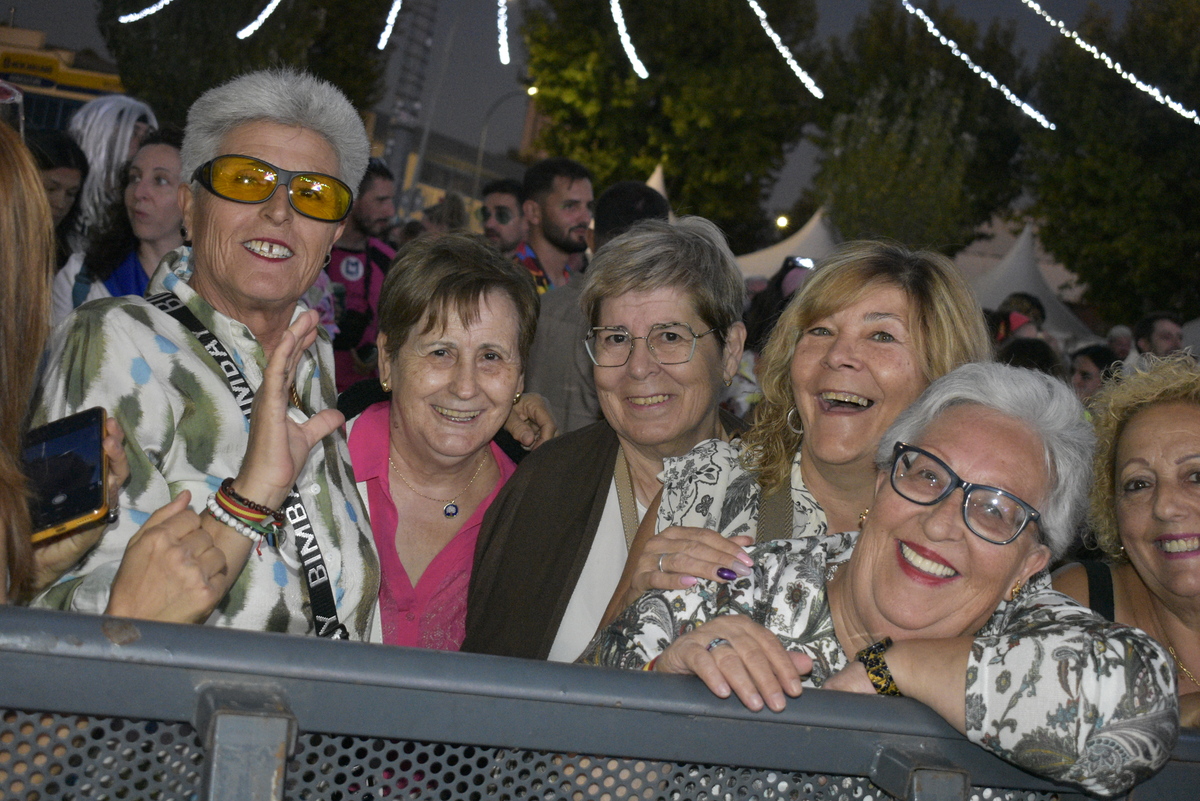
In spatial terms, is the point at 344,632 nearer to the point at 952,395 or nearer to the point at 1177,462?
the point at 952,395

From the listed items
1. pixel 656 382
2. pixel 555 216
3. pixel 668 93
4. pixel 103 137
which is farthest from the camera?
pixel 668 93

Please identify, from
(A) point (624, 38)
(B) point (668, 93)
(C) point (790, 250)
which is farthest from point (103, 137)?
(B) point (668, 93)

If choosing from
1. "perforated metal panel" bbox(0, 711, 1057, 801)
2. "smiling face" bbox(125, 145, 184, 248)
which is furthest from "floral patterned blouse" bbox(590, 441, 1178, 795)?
"smiling face" bbox(125, 145, 184, 248)

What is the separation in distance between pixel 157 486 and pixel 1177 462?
256cm

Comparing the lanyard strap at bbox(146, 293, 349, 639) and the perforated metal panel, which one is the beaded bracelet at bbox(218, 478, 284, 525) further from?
the perforated metal panel

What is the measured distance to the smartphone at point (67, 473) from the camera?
1842mm

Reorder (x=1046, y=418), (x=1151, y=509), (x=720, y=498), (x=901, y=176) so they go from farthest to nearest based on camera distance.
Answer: (x=901, y=176), (x=720, y=498), (x=1151, y=509), (x=1046, y=418)

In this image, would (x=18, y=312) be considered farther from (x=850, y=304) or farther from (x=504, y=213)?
(x=504, y=213)

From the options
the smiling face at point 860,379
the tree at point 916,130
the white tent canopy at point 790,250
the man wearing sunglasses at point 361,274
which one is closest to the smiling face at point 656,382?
the smiling face at point 860,379

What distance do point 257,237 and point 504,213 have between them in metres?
6.16

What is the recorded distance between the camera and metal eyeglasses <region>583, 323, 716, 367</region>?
3.50 metres

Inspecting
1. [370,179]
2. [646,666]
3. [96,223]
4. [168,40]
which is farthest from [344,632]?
[168,40]

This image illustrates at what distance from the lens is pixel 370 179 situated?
7422 millimetres

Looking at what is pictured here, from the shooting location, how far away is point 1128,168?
29.8 m
